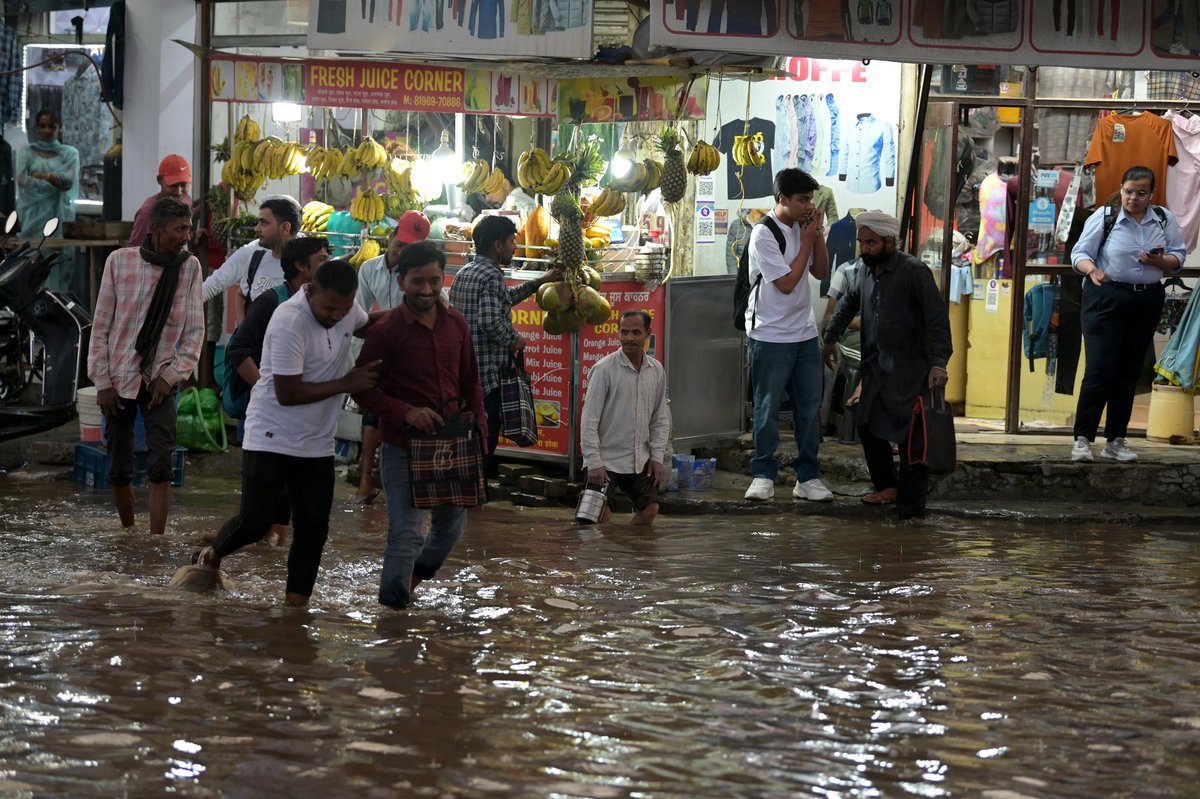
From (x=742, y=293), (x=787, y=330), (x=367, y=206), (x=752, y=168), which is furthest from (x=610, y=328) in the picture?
(x=752, y=168)

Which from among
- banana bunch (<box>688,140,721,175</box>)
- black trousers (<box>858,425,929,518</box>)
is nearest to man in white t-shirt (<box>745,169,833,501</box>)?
black trousers (<box>858,425,929,518</box>)

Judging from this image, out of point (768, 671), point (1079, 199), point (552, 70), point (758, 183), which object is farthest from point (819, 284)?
point (768, 671)

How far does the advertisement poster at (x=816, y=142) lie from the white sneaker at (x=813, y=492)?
9.10 feet

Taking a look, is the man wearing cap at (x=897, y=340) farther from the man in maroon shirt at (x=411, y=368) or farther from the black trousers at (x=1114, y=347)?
the man in maroon shirt at (x=411, y=368)

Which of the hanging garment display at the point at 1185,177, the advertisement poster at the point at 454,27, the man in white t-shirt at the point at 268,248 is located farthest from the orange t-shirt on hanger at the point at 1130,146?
the man in white t-shirt at the point at 268,248

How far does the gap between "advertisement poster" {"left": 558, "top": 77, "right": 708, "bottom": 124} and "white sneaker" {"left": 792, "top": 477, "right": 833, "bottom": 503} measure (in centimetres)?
279

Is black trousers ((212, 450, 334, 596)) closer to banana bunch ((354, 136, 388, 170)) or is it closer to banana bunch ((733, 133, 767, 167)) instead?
banana bunch ((354, 136, 388, 170))

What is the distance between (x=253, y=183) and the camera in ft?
40.4

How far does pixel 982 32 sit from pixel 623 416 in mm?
3318

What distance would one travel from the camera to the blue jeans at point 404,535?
271 inches

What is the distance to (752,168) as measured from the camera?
42.7 feet

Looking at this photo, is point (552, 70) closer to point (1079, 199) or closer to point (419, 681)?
point (1079, 199)

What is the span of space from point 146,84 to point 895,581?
26.6 feet

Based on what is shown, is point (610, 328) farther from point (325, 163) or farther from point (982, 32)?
point (982, 32)
